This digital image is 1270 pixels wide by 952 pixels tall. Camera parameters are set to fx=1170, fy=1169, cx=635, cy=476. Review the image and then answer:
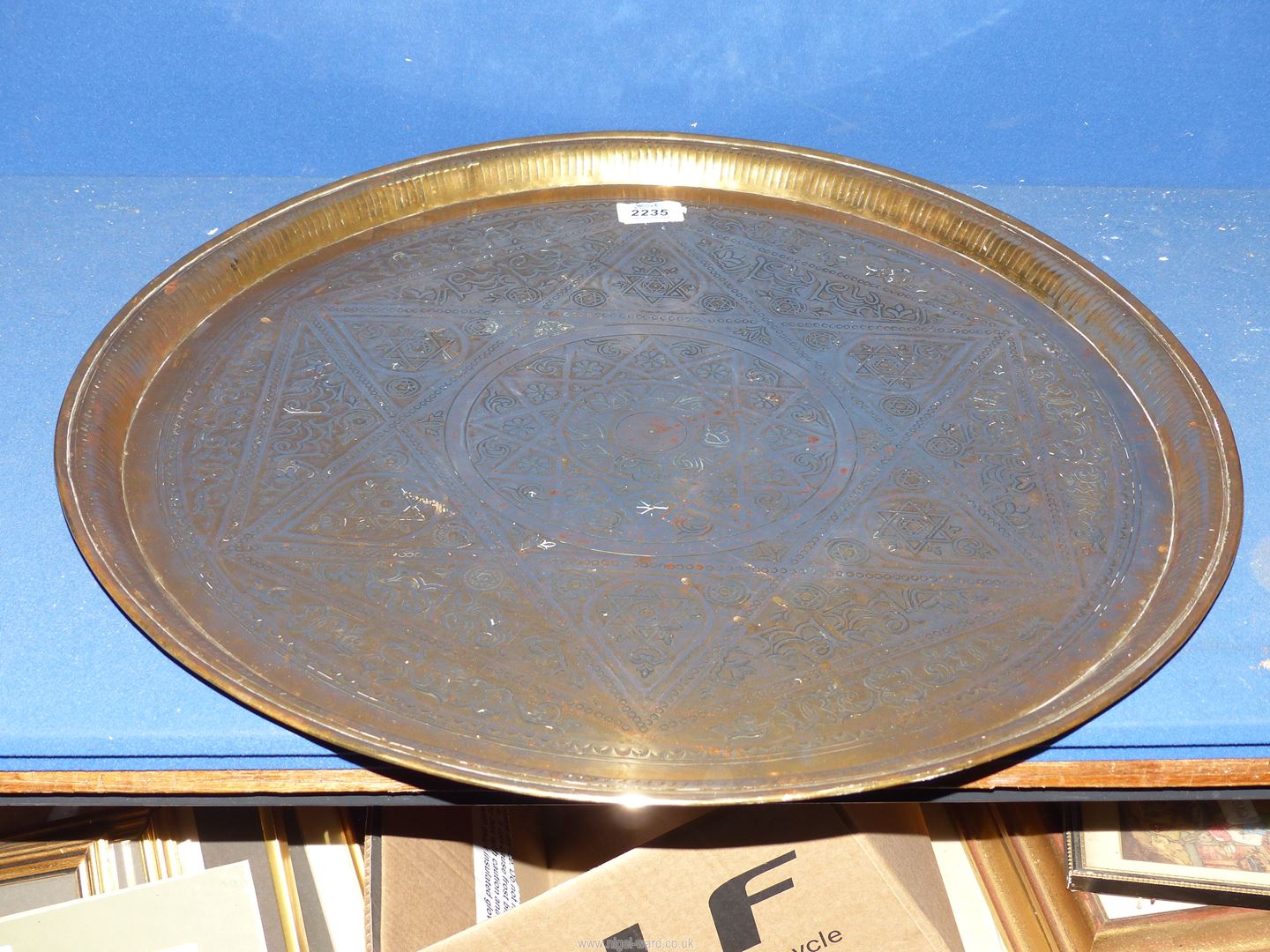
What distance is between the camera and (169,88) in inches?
62.5

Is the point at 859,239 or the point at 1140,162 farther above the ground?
the point at 1140,162

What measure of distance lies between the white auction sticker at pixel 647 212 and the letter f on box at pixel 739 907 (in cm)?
77

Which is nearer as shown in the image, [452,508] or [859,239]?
[452,508]

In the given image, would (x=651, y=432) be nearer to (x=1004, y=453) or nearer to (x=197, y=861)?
(x=1004, y=453)

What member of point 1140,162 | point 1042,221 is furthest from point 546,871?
point 1140,162

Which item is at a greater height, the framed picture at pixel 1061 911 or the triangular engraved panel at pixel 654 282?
the triangular engraved panel at pixel 654 282

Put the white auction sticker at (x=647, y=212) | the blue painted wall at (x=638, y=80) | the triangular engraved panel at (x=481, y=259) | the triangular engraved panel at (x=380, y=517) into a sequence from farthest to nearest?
1. the blue painted wall at (x=638, y=80)
2. the white auction sticker at (x=647, y=212)
3. the triangular engraved panel at (x=481, y=259)
4. the triangular engraved panel at (x=380, y=517)

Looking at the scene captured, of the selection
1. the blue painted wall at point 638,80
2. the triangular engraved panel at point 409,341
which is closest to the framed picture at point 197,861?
the triangular engraved panel at point 409,341

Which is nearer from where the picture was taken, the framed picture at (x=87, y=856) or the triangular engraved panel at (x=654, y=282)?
the framed picture at (x=87, y=856)

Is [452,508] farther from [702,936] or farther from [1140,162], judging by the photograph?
[1140,162]

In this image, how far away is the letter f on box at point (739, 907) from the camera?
108cm

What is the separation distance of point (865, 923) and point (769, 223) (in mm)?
814

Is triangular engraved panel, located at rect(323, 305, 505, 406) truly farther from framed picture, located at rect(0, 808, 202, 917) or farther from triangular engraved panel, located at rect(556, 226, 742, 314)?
framed picture, located at rect(0, 808, 202, 917)

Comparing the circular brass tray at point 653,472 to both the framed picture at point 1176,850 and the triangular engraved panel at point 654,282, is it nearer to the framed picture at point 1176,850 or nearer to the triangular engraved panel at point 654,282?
the triangular engraved panel at point 654,282
